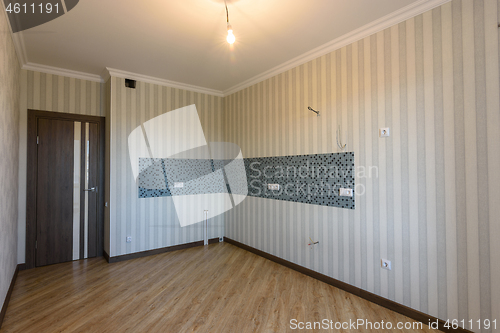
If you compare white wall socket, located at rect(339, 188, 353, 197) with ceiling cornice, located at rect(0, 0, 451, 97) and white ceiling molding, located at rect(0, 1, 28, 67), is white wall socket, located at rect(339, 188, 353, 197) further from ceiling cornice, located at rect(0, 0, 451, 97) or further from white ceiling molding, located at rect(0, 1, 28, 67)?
white ceiling molding, located at rect(0, 1, 28, 67)

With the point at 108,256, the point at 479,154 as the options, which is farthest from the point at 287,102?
the point at 108,256

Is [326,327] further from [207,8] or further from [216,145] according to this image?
[216,145]

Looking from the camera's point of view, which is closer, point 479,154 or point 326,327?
point 479,154

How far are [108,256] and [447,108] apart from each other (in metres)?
4.47

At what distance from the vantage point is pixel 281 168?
151 inches

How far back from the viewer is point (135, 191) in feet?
13.6

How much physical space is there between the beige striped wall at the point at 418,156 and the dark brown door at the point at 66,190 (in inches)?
125

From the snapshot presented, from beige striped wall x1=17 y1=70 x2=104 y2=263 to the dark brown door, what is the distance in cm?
16

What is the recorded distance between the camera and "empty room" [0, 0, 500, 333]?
2.21 metres

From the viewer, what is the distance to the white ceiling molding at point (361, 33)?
237cm

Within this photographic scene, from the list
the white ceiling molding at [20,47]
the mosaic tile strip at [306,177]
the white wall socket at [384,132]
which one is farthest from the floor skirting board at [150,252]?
the white wall socket at [384,132]

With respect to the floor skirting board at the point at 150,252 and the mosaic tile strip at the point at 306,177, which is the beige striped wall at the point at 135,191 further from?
the mosaic tile strip at the point at 306,177

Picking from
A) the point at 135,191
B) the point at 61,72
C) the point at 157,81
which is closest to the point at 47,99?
the point at 61,72

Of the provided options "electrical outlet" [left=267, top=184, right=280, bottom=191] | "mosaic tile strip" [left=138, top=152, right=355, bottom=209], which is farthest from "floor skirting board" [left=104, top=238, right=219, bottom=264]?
"electrical outlet" [left=267, top=184, right=280, bottom=191]
